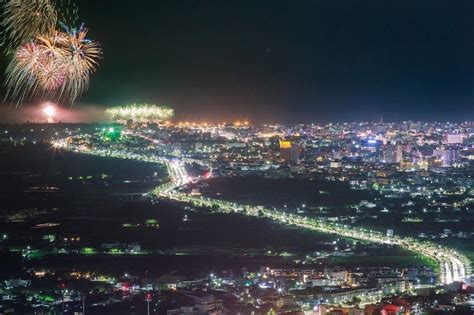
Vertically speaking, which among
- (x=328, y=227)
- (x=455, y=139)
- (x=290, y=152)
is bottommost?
(x=328, y=227)

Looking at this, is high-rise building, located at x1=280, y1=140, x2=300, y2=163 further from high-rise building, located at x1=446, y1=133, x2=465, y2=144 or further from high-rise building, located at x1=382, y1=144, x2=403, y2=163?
high-rise building, located at x1=446, y1=133, x2=465, y2=144

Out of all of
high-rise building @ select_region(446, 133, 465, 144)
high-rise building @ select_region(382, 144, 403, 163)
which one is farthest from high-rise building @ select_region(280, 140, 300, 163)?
high-rise building @ select_region(446, 133, 465, 144)

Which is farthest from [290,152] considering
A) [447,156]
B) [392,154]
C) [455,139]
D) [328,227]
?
[328,227]

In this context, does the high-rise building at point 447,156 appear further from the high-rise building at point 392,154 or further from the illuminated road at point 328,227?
the illuminated road at point 328,227

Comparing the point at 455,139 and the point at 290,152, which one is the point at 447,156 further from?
the point at 290,152

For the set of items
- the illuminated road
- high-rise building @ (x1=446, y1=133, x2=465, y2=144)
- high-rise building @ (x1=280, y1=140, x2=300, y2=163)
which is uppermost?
high-rise building @ (x1=446, y1=133, x2=465, y2=144)

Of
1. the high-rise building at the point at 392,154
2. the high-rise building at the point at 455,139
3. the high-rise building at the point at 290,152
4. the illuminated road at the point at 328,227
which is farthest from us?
the high-rise building at the point at 455,139

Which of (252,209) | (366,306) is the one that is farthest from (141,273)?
(252,209)

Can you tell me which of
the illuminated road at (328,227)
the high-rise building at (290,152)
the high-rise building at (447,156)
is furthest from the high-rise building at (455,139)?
the illuminated road at (328,227)
